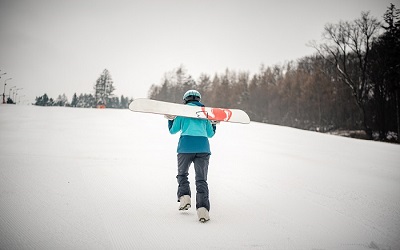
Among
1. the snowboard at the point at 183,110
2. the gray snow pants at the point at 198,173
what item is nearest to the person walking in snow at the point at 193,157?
the gray snow pants at the point at 198,173

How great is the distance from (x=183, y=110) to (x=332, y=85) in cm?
3572

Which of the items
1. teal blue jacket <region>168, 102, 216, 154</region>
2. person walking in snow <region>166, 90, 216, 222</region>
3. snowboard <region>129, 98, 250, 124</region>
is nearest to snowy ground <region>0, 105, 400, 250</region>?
person walking in snow <region>166, 90, 216, 222</region>

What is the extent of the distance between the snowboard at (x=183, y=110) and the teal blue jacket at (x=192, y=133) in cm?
8

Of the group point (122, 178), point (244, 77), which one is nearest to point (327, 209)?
point (122, 178)

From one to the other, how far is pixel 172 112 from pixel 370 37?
26.2 m

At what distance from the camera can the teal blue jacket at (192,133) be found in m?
2.76

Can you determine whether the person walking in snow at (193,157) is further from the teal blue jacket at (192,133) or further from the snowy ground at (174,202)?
the snowy ground at (174,202)

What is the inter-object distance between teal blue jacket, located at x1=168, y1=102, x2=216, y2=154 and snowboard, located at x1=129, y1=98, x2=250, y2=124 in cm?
8

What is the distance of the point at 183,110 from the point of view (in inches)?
118

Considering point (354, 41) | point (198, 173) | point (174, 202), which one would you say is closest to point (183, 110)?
point (198, 173)

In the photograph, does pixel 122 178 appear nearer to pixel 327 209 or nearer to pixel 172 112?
pixel 172 112

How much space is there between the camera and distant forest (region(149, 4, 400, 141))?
66.3 feet

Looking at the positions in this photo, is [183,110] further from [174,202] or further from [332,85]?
[332,85]

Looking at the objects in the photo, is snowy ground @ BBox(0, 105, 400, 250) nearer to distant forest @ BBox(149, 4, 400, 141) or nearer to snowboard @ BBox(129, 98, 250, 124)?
snowboard @ BBox(129, 98, 250, 124)
